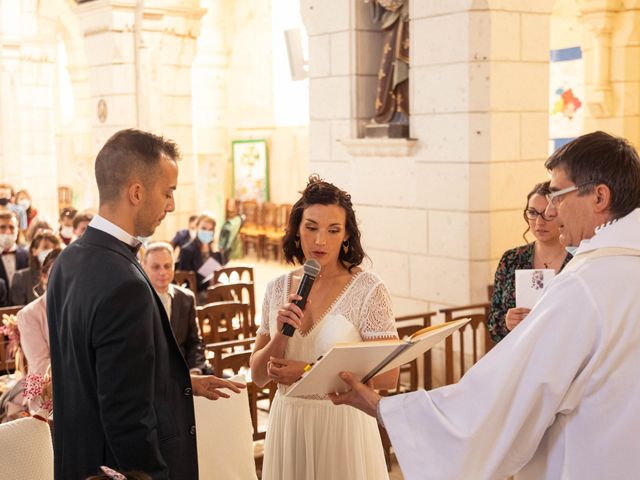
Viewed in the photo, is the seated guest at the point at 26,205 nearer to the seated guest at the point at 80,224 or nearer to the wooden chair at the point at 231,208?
the seated guest at the point at 80,224

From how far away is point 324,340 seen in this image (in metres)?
3.28

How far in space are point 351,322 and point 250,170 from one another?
46.1 feet

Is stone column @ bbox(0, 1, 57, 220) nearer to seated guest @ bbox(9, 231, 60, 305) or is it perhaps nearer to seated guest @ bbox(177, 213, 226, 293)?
seated guest @ bbox(177, 213, 226, 293)

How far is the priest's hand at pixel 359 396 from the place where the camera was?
2.61 m

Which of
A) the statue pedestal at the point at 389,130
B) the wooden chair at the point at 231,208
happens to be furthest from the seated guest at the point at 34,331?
the wooden chair at the point at 231,208

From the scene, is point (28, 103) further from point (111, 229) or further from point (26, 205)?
point (111, 229)

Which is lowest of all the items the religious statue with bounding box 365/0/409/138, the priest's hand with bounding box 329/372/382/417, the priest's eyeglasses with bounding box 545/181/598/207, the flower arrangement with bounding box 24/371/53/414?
the flower arrangement with bounding box 24/371/53/414

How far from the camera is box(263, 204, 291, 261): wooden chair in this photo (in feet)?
51.4

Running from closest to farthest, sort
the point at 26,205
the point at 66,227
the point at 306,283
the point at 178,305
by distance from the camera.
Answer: the point at 306,283 < the point at 178,305 < the point at 66,227 < the point at 26,205

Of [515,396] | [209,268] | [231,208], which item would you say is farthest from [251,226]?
[515,396]

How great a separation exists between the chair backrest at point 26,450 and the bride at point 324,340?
77 cm

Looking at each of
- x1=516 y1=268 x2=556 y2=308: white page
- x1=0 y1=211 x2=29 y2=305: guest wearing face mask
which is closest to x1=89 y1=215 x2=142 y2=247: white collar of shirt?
x1=516 y1=268 x2=556 y2=308: white page

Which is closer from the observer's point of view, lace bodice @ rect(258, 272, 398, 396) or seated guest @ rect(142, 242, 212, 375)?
lace bodice @ rect(258, 272, 398, 396)

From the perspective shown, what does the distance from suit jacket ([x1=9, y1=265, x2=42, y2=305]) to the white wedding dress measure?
429 cm
